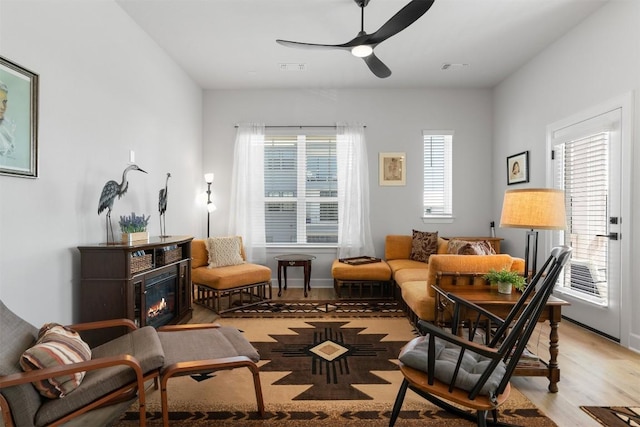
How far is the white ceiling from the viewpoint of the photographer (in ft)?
10.1

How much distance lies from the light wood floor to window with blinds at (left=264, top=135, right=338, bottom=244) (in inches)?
125

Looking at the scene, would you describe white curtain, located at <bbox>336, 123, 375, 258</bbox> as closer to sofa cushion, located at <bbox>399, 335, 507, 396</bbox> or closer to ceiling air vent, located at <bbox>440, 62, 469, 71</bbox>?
ceiling air vent, located at <bbox>440, 62, 469, 71</bbox>

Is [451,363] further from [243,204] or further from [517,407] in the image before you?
[243,204]

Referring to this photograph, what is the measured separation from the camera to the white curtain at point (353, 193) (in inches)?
202

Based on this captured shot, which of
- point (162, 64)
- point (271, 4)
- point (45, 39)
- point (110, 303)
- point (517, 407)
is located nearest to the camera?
point (517, 407)

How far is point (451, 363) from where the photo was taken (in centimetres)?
161

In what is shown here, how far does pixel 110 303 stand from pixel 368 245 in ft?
11.8

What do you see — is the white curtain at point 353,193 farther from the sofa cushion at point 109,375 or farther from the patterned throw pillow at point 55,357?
the patterned throw pillow at point 55,357

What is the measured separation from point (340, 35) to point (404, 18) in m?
1.35

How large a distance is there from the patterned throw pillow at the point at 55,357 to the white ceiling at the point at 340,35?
2897 mm

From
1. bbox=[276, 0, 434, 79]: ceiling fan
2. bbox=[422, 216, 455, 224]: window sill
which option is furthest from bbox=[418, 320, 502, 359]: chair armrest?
bbox=[422, 216, 455, 224]: window sill

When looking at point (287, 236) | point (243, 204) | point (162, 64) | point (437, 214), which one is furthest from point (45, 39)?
point (437, 214)

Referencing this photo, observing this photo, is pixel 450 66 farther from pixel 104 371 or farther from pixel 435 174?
pixel 104 371

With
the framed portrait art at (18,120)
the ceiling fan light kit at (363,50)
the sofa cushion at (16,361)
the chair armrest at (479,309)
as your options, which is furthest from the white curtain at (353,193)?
the sofa cushion at (16,361)
